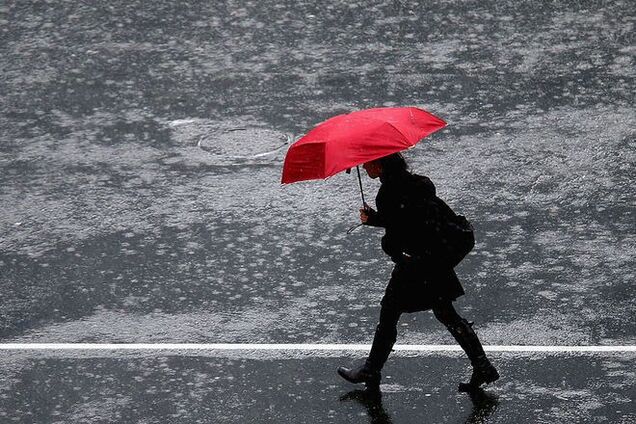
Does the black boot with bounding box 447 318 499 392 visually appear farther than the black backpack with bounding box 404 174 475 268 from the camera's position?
Yes

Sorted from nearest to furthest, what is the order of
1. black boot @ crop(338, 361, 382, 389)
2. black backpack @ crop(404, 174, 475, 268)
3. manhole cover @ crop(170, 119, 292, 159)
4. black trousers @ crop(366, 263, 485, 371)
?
black backpack @ crop(404, 174, 475, 268)
black trousers @ crop(366, 263, 485, 371)
black boot @ crop(338, 361, 382, 389)
manhole cover @ crop(170, 119, 292, 159)

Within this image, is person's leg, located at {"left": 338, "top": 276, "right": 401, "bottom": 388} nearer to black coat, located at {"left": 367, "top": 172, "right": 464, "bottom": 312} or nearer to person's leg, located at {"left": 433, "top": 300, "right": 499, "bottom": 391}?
black coat, located at {"left": 367, "top": 172, "right": 464, "bottom": 312}

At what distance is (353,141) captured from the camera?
283 inches

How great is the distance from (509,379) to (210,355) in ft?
6.64

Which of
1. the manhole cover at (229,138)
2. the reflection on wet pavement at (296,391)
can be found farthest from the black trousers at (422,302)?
the manhole cover at (229,138)

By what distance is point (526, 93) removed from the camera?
1275cm

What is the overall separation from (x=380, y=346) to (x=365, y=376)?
0.23 m

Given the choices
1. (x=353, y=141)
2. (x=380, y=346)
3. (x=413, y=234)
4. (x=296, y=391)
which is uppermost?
(x=353, y=141)

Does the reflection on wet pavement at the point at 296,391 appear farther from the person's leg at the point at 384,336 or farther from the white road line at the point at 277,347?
the person's leg at the point at 384,336

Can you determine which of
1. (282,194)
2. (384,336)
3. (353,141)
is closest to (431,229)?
(353,141)

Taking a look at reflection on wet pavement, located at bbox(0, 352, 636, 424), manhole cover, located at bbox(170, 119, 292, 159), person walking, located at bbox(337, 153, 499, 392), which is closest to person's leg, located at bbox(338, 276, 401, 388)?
person walking, located at bbox(337, 153, 499, 392)

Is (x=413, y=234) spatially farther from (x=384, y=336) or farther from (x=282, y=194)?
(x=282, y=194)

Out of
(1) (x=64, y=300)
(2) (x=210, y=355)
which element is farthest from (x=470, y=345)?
(1) (x=64, y=300)

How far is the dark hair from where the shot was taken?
7.42m
